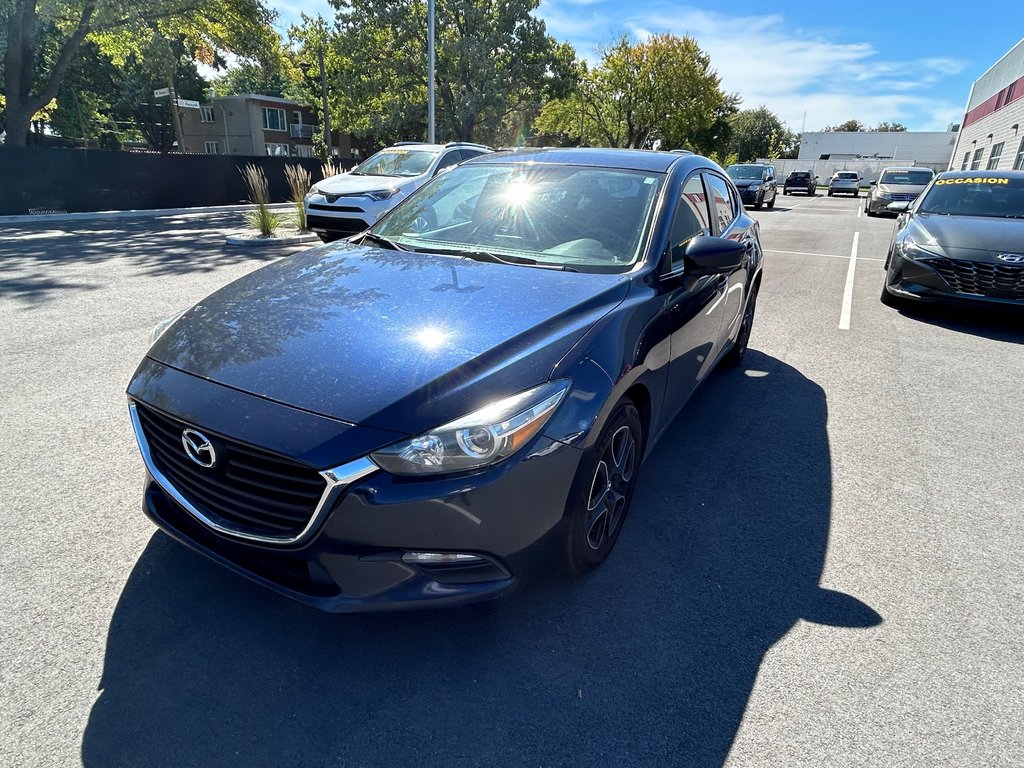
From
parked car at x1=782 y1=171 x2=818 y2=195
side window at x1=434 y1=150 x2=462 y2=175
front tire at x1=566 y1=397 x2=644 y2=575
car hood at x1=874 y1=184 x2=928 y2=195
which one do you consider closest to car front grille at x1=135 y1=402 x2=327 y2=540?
front tire at x1=566 y1=397 x2=644 y2=575

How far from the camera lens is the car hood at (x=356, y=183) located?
10.7 meters

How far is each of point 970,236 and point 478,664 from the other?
738 cm

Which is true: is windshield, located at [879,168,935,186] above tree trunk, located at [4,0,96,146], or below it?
below

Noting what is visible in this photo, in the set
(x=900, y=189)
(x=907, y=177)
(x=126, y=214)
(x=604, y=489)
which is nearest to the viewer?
(x=604, y=489)

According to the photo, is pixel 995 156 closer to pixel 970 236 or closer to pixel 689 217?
pixel 970 236

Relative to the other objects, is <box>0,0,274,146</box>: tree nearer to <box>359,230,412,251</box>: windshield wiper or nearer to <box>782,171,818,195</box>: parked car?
Answer: <box>359,230,412,251</box>: windshield wiper

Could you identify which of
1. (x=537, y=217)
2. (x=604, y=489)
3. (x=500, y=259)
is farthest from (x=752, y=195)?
(x=604, y=489)

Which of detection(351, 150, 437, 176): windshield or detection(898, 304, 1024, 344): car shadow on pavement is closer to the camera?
detection(898, 304, 1024, 344): car shadow on pavement

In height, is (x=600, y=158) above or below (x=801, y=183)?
below

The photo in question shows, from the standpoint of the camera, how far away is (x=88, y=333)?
550cm

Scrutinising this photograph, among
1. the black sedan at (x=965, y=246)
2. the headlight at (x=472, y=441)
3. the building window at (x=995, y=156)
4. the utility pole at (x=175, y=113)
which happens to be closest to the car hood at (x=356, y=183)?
the black sedan at (x=965, y=246)

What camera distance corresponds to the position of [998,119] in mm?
33969

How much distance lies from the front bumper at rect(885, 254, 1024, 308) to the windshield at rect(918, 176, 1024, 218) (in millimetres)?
1569

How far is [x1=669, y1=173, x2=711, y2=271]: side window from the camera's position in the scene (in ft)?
10.1
